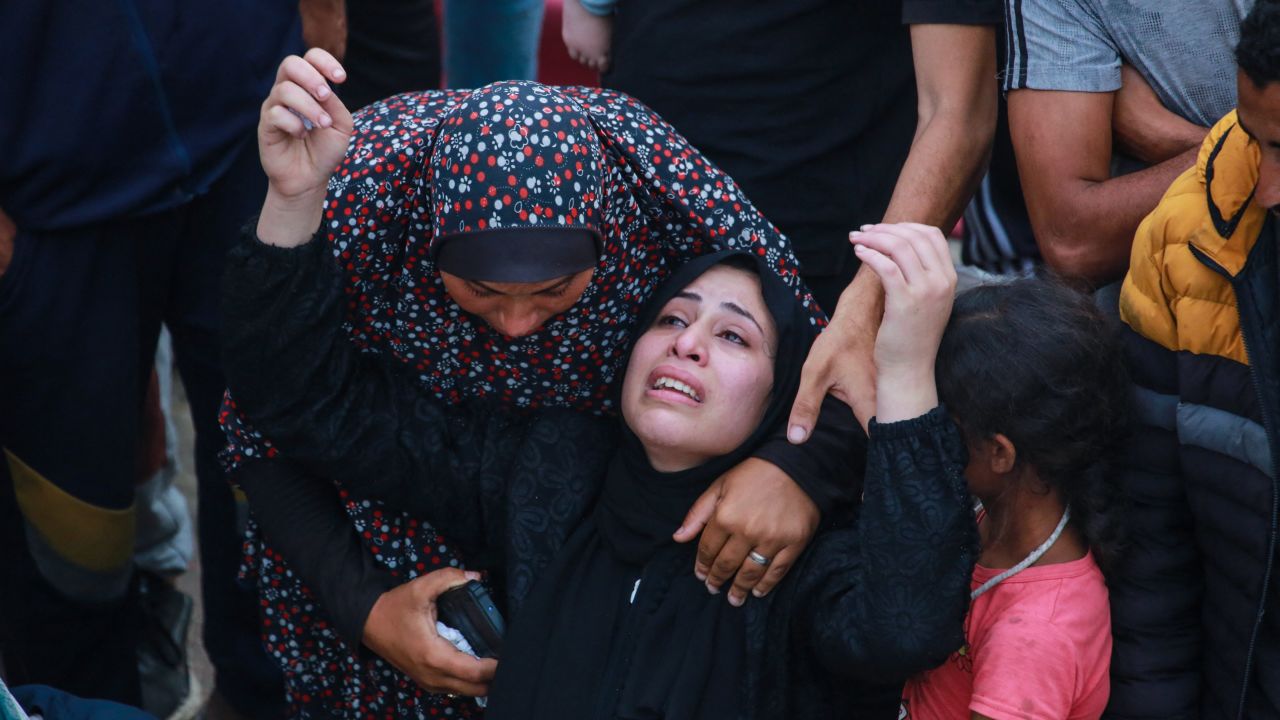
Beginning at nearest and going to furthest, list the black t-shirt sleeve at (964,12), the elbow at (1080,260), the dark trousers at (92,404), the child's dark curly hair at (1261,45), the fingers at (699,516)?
1. the child's dark curly hair at (1261,45)
2. the fingers at (699,516)
3. the elbow at (1080,260)
4. the black t-shirt sleeve at (964,12)
5. the dark trousers at (92,404)

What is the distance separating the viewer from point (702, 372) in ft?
6.66

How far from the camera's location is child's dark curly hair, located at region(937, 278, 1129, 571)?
186cm

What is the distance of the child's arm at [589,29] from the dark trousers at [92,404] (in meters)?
0.71

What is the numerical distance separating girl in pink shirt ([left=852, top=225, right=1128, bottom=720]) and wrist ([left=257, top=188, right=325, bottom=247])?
763 mm

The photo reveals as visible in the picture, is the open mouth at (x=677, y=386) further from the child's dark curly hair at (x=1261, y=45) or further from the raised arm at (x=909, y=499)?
the child's dark curly hair at (x=1261, y=45)

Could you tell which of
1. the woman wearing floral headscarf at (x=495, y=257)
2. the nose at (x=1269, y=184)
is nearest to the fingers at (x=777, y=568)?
the woman wearing floral headscarf at (x=495, y=257)

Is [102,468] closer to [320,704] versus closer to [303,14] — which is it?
[320,704]

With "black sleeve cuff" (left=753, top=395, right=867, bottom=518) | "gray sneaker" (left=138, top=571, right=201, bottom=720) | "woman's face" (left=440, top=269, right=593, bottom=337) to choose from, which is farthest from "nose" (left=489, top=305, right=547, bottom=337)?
"gray sneaker" (left=138, top=571, right=201, bottom=720)

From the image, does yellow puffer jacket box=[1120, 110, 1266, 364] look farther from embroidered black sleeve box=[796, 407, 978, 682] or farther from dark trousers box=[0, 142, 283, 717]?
dark trousers box=[0, 142, 283, 717]

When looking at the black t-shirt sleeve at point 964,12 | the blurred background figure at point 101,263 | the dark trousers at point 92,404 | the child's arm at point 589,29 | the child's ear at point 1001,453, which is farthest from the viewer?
the child's arm at point 589,29

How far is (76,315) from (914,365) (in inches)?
61.7

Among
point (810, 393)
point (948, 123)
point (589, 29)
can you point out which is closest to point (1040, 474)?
point (810, 393)

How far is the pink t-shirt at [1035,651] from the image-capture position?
1782mm

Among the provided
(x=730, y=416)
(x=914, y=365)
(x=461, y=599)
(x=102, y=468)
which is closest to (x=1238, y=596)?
(x=914, y=365)
